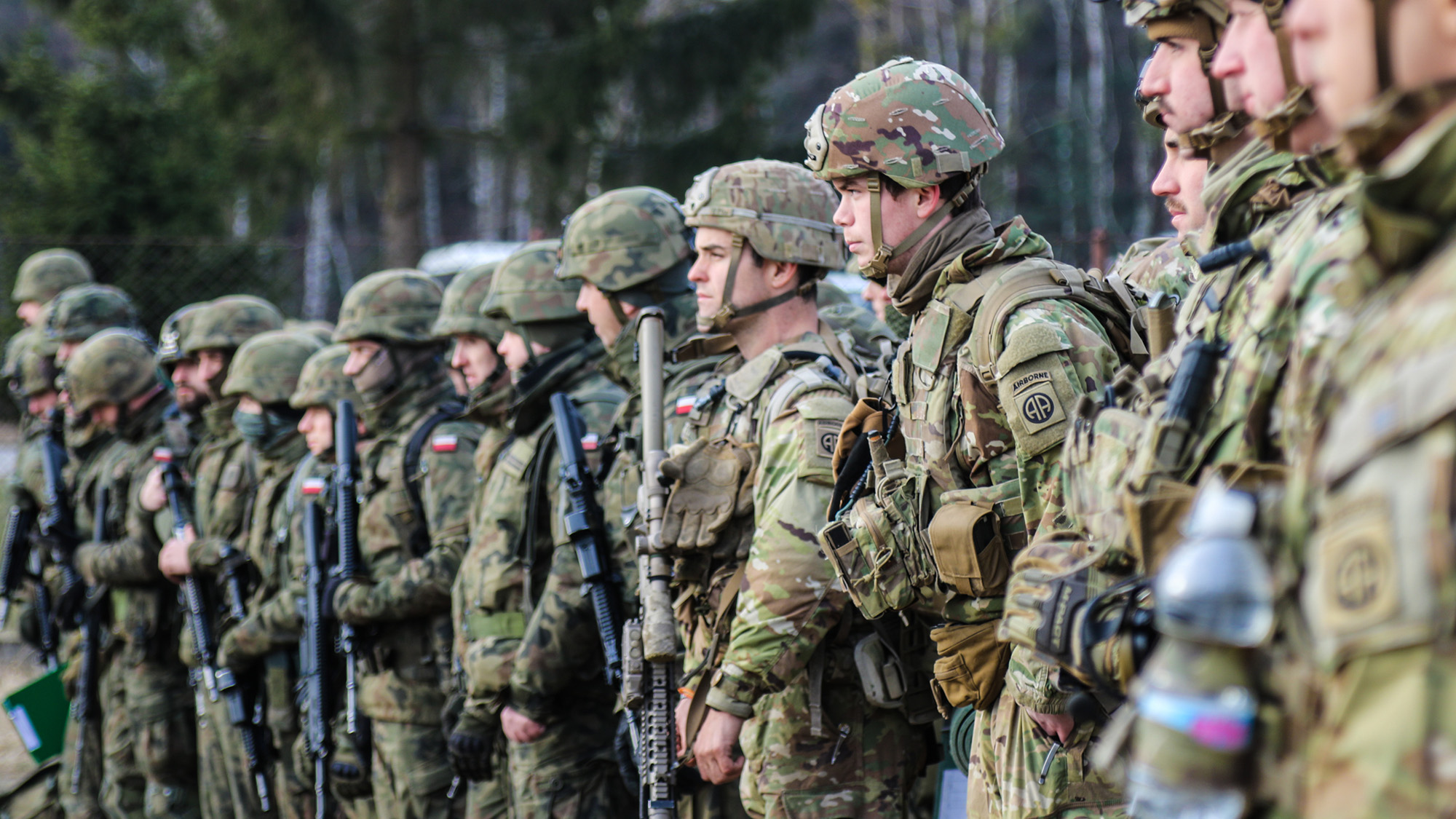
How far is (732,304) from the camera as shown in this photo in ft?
13.9

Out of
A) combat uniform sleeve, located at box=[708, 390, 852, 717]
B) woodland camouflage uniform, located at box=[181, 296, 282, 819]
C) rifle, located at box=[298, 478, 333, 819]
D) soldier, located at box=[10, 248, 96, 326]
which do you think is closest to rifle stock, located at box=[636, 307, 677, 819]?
combat uniform sleeve, located at box=[708, 390, 852, 717]

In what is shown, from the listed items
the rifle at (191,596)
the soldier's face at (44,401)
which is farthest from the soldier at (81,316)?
the rifle at (191,596)

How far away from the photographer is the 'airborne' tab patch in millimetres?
2840

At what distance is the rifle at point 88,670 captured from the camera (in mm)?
8023

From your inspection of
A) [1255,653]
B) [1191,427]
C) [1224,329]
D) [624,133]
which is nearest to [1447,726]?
[1255,653]

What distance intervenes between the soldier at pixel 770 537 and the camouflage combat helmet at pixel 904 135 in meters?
0.64

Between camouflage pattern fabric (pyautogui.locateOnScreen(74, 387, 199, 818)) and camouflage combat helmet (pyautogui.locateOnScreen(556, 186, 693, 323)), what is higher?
camouflage combat helmet (pyautogui.locateOnScreen(556, 186, 693, 323))

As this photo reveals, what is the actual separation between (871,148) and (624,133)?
13675mm

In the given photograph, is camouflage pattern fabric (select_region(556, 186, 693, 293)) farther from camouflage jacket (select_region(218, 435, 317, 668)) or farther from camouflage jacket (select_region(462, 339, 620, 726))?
camouflage jacket (select_region(218, 435, 317, 668))

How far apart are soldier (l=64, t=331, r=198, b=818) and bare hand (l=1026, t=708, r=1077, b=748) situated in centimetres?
613

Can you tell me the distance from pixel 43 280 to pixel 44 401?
137 cm

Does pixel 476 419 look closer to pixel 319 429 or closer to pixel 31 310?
pixel 319 429

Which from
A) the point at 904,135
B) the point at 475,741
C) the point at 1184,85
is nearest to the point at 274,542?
the point at 475,741

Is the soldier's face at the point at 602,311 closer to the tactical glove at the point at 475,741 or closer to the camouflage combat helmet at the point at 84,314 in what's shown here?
the tactical glove at the point at 475,741
